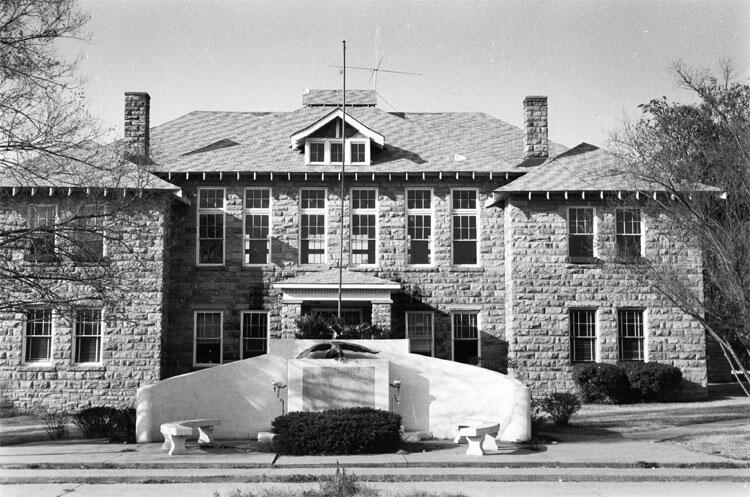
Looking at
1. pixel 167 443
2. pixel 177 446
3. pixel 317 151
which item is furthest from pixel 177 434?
pixel 317 151

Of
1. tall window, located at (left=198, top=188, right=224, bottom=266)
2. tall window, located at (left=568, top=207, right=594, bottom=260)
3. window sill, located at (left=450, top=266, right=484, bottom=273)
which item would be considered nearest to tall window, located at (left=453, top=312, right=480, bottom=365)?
window sill, located at (left=450, top=266, right=484, bottom=273)

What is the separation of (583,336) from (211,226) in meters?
13.1

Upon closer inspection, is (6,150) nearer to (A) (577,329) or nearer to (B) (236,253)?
(B) (236,253)

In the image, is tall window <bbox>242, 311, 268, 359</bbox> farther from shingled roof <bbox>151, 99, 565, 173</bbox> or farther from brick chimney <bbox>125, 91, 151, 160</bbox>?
brick chimney <bbox>125, 91, 151, 160</bbox>

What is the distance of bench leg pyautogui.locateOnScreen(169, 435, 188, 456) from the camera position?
17.3 m

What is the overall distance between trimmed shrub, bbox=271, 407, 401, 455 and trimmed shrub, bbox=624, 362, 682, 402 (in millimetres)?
12041

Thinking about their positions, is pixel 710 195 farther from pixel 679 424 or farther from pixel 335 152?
pixel 335 152

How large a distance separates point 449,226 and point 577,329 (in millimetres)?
5524

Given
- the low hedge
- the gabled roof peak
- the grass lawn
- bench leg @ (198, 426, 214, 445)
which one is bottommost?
the grass lawn

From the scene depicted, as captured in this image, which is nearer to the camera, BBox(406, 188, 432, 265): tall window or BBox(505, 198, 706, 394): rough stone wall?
BBox(505, 198, 706, 394): rough stone wall

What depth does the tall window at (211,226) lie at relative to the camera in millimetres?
30047

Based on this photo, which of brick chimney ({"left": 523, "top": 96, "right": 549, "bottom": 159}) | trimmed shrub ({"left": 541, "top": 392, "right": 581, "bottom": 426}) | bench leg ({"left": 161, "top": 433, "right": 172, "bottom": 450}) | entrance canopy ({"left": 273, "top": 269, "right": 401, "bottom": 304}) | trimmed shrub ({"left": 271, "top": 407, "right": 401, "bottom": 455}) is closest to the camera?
trimmed shrub ({"left": 271, "top": 407, "right": 401, "bottom": 455})

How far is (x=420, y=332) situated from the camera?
29.7 m

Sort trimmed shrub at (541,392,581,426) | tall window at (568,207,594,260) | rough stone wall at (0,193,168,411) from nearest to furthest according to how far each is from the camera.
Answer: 1. trimmed shrub at (541,392,581,426)
2. rough stone wall at (0,193,168,411)
3. tall window at (568,207,594,260)
